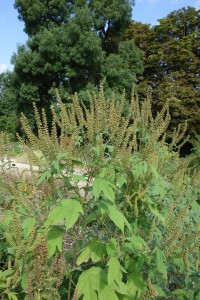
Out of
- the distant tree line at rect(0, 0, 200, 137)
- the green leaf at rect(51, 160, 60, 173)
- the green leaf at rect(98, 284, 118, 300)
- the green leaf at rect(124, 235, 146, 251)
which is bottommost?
Answer: the green leaf at rect(98, 284, 118, 300)

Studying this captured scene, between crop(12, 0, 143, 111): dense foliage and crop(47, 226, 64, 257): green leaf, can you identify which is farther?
crop(12, 0, 143, 111): dense foliage

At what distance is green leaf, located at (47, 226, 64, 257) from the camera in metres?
2.17

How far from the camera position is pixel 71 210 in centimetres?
206

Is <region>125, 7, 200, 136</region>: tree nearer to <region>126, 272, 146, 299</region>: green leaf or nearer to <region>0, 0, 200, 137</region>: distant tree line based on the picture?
<region>0, 0, 200, 137</region>: distant tree line

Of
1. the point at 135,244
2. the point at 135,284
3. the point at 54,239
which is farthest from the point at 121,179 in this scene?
the point at 135,284

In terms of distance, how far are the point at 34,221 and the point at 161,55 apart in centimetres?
2933

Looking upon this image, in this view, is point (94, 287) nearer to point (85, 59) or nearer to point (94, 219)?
point (94, 219)

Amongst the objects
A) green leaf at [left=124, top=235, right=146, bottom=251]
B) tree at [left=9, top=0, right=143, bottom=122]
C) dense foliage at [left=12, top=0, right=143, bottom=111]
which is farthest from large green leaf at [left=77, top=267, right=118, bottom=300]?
tree at [left=9, top=0, right=143, bottom=122]

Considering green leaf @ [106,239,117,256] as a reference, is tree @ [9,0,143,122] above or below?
above

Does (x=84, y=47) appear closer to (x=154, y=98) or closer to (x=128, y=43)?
(x=128, y=43)

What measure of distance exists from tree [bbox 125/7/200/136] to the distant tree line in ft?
0.26

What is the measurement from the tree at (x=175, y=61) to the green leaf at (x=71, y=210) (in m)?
25.7

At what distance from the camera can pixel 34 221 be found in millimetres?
2240

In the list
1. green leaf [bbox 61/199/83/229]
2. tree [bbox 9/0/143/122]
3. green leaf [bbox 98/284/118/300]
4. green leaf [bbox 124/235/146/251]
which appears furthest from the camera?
tree [bbox 9/0/143/122]
